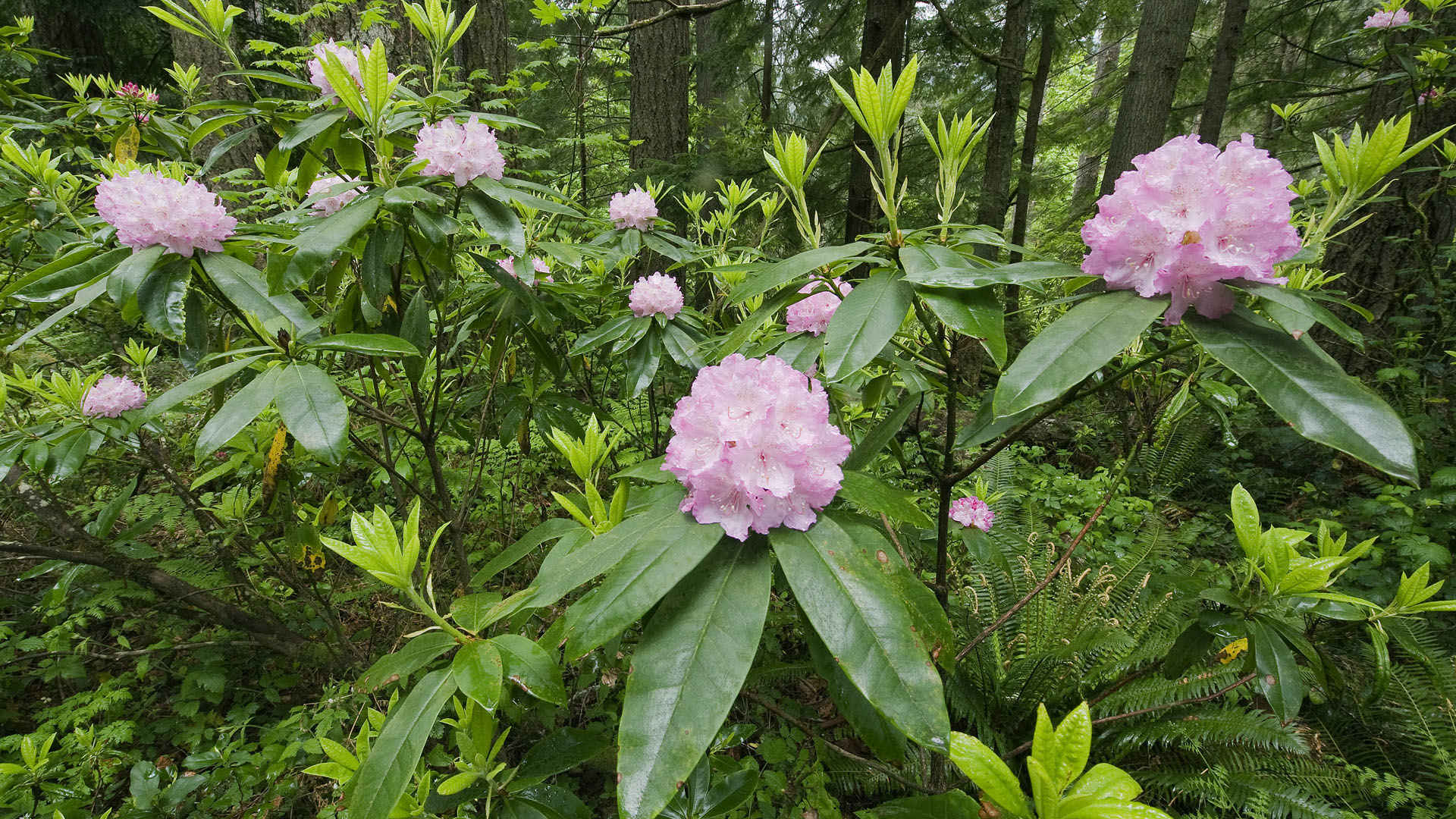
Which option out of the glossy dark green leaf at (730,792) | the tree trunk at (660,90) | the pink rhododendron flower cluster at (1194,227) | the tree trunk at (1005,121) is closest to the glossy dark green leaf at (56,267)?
the glossy dark green leaf at (730,792)

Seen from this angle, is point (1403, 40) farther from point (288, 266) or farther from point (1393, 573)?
point (288, 266)

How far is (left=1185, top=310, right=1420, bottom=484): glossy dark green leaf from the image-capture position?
618 mm

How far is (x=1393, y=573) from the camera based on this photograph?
2.67 meters

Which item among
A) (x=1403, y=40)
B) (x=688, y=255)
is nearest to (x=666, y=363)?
(x=688, y=255)

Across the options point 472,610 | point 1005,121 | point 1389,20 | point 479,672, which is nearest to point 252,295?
point 472,610

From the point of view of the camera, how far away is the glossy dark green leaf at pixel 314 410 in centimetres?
96

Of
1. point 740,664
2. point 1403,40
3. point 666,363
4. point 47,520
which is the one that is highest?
point 1403,40

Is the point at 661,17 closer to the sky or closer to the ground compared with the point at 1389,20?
closer to the ground

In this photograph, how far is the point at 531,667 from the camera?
82 centimetres

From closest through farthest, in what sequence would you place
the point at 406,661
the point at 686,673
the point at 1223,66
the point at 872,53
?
1. the point at 686,673
2. the point at 406,661
3. the point at 872,53
4. the point at 1223,66

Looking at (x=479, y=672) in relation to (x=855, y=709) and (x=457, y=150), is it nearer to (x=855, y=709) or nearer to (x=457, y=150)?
(x=855, y=709)

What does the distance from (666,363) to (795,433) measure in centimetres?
171

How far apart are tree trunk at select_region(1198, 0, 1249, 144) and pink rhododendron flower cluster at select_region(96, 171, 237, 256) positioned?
6.37 metres

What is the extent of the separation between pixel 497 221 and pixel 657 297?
0.58 meters
